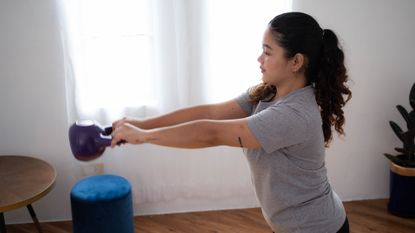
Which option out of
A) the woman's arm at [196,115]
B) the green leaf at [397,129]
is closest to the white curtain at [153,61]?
the woman's arm at [196,115]

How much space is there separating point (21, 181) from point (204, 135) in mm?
1277

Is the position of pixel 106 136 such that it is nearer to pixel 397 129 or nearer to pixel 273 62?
pixel 273 62

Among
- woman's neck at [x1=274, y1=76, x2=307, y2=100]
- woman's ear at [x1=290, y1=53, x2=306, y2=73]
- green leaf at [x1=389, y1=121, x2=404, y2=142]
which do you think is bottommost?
green leaf at [x1=389, y1=121, x2=404, y2=142]

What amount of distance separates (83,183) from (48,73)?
2.33 ft

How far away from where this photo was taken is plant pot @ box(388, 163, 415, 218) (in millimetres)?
2734

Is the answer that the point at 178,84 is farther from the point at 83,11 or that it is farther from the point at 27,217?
the point at 27,217

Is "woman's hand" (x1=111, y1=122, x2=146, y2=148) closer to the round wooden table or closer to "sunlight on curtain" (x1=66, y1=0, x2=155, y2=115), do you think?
the round wooden table

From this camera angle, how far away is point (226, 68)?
2.62 metres

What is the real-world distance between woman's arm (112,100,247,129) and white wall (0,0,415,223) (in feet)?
3.39

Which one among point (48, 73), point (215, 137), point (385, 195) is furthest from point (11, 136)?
point (385, 195)

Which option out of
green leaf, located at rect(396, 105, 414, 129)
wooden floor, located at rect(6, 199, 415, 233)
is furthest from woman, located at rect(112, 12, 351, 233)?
green leaf, located at rect(396, 105, 414, 129)

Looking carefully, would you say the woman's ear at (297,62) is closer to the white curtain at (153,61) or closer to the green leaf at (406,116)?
the white curtain at (153,61)

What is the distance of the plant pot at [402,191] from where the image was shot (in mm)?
2734

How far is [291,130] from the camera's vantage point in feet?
4.19
